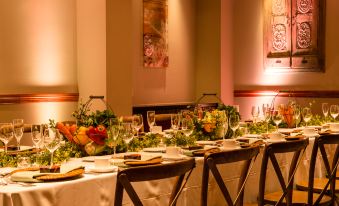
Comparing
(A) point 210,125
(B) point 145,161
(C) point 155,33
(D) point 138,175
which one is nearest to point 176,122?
(A) point 210,125

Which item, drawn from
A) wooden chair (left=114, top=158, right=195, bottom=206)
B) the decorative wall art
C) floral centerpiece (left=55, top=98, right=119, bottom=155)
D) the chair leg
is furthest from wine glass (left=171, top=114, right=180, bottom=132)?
the decorative wall art

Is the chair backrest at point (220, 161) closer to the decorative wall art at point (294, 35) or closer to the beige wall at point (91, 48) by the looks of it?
the beige wall at point (91, 48)

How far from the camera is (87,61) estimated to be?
7.24 meters

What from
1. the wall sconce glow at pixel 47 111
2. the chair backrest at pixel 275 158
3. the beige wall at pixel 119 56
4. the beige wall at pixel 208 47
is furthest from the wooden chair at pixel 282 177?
the beige wall at pixel 208 47

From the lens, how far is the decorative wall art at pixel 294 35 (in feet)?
27.8

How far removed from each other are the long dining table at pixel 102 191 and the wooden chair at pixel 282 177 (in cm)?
25

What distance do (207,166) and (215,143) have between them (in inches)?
55.5

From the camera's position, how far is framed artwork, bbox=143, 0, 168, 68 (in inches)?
325

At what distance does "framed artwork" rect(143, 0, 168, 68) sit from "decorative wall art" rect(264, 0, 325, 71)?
1.78 metres

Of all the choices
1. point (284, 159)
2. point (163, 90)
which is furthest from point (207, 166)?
point (163, 90)

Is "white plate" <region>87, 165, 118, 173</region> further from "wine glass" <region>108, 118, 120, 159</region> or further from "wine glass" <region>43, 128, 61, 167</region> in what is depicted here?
"wine glass" <region>108, 118, 120, 159</region>

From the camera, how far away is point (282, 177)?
3.21 m

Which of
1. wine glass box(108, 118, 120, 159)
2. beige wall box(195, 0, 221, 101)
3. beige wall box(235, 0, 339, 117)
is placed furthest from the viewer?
beige wall box(195, 0, 221, 101)

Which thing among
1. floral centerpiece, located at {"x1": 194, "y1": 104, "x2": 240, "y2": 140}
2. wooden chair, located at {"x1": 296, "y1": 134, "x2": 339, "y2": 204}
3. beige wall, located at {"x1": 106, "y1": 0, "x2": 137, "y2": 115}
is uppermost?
beige wall, located at {"x1": 106, "y1": 0, "x2": 137, "y2": 115}
